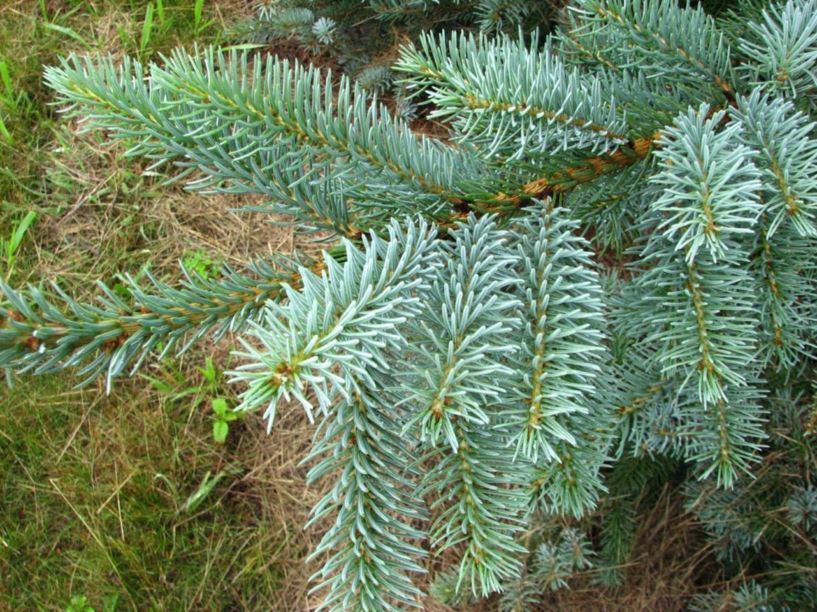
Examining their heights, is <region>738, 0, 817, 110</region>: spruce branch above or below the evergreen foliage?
above

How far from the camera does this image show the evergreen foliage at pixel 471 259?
603mm

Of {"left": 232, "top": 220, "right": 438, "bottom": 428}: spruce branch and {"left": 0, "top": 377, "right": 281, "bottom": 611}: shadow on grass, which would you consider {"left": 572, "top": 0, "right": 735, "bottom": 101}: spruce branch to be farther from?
{"left": 0, "top": 377, "right": 281, "bottom": 611}: shadow on grass

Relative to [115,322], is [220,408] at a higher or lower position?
lower

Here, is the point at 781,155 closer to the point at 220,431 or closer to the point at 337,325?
the point at 337,325

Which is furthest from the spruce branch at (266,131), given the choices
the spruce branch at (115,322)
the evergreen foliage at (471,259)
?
the spruce branch at (115,322)

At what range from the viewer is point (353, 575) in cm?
62

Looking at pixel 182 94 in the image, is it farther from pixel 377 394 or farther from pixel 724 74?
pixel 724 74

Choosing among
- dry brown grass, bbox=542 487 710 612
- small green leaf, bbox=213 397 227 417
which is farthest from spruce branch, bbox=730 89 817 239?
small green leaf, bbox=213 397 227 417

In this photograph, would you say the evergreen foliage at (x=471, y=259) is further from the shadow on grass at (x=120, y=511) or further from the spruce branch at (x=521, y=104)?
the shadow on grass at (x=120, y=511)

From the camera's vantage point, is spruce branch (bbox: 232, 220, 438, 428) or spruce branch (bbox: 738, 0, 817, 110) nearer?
spruce branch (bbox: 232, 220, 438, 428)

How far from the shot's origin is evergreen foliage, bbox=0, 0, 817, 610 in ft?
1.98

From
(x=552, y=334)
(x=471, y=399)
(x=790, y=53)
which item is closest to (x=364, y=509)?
(x=471, y=399)

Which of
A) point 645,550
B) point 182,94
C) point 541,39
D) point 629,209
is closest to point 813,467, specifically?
point 645,550

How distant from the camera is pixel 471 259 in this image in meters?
0.70
